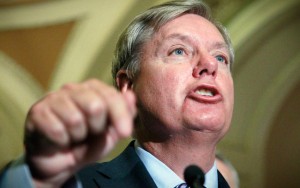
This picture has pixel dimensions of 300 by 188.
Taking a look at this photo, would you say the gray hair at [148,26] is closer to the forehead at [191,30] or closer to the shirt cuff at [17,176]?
the forehead at [191,30]

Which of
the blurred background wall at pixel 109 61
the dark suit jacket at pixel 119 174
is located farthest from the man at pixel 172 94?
the blurred background wall at pixel 109 61

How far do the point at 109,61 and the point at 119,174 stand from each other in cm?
269

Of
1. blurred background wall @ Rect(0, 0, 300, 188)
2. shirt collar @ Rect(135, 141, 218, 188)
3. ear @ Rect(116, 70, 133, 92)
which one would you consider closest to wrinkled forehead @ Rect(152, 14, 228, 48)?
ear @ Rect(116, 70, 133, 92)

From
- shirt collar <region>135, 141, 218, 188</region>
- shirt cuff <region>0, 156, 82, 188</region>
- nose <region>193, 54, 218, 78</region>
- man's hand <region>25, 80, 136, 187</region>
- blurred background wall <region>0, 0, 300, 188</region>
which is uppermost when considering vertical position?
man's hand <region>25, 80, 136, 187</region>

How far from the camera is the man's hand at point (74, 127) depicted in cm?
62

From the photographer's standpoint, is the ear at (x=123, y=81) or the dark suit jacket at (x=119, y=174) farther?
the ear at (x=123, y=81)

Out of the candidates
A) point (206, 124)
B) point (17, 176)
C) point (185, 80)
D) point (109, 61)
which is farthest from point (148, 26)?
point (109, 61)

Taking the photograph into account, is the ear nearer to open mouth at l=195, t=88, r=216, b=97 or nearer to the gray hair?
the gray hair

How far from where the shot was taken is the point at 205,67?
1148mm

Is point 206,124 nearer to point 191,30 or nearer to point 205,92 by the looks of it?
point 205,92

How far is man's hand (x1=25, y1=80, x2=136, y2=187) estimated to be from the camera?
62 cm

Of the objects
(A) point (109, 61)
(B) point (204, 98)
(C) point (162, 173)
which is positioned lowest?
(A) point (109, 61)

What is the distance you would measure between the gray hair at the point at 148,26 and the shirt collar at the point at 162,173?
8.2 inches

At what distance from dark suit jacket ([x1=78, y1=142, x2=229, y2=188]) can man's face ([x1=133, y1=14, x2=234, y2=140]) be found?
103 millimetres
